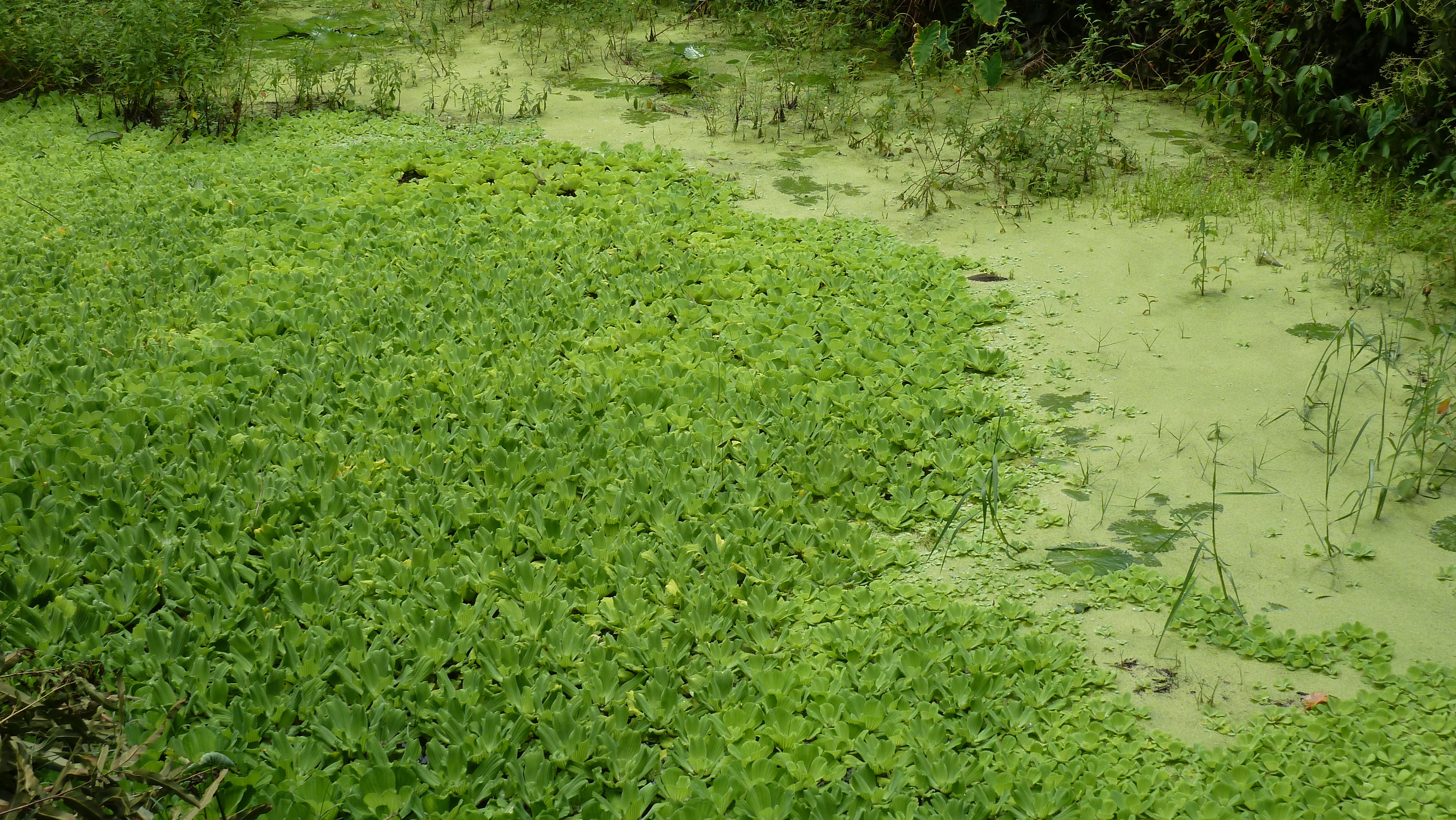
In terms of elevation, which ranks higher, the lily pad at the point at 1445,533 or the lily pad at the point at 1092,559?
the lily pad at the point at 1445,533

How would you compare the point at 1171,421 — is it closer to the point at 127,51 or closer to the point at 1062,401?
the point at 1062,401

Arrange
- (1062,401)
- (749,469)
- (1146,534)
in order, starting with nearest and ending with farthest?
(1146,534), (749,469), (1062,401)

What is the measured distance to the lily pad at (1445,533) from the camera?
9.27ft

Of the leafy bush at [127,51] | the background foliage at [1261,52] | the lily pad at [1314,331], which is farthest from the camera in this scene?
the leafy bush at [127,51]

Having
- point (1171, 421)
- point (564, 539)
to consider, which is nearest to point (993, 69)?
point (1171, 421)

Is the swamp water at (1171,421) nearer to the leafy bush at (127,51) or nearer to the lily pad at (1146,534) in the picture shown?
the lily pad at (1146,534)

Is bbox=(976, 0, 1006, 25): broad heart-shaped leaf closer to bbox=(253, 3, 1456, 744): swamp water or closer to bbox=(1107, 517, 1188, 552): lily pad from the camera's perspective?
bbox=(253, 3, 1456, 744): swamp water

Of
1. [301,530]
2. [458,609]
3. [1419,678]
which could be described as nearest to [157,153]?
[301,530]

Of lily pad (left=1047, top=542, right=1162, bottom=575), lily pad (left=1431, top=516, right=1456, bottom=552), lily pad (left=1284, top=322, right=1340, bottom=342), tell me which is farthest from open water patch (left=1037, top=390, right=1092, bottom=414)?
lily pad (left=1431, top=516, right=1456, bottom=552)

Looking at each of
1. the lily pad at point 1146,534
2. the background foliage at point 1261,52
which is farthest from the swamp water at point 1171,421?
the background foliage at point 1261,52

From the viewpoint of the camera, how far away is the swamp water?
255cm

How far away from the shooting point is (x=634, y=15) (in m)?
8.23

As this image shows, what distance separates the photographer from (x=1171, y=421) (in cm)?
339

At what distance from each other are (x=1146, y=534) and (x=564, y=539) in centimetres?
159
